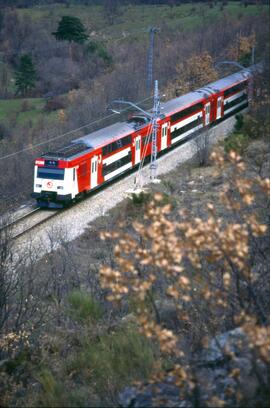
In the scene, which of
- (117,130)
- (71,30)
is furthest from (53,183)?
(71,30)

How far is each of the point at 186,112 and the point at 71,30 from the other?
4127cm

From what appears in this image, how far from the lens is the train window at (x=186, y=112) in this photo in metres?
33.7

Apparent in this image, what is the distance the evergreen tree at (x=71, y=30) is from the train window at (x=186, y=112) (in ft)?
128

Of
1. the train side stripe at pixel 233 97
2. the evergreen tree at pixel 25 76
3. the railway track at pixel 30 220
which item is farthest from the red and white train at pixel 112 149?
the evergreen tree at pixel 25 76

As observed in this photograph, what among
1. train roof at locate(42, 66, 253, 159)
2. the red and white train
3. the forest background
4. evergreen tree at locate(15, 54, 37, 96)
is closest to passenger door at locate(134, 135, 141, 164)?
the red and white train

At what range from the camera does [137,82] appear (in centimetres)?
5141

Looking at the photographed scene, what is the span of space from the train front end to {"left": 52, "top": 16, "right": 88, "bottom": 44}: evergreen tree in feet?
162

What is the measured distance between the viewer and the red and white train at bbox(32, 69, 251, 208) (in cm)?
2539

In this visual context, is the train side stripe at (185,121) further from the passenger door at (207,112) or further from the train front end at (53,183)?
the train front end at (53,183)

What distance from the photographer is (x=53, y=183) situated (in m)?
25.4

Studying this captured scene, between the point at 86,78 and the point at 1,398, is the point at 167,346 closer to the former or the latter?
the point at 1,398

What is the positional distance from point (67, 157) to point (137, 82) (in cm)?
2716

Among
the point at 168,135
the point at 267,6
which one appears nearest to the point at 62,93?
the point at 267,6

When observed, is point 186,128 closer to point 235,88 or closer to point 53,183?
point 235,88
